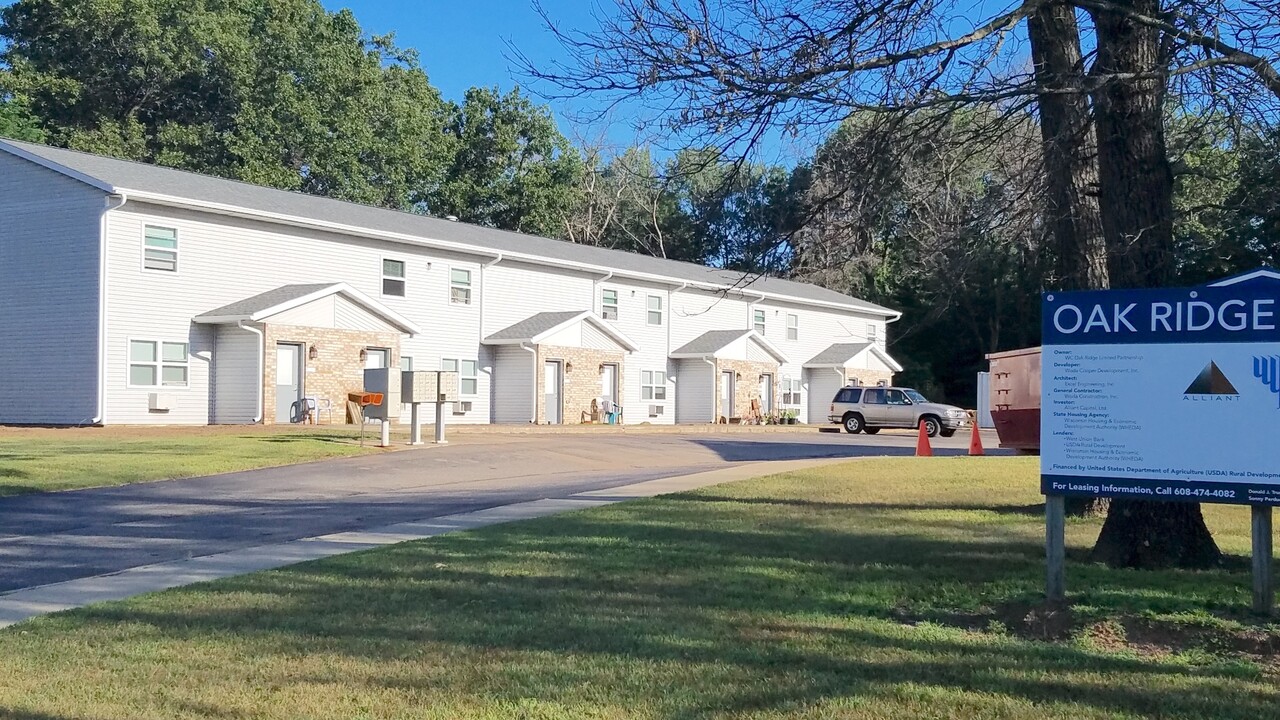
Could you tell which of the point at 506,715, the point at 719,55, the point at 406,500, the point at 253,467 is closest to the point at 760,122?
the point at 719,55

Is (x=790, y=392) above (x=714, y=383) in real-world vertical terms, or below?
below

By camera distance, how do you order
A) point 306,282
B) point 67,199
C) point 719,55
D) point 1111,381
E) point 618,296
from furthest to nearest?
1. point 618,296
2. point 306,282
3. point 67,199
4. point 719,55
5. point 1111,381

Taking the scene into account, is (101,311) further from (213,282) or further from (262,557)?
(262,557)

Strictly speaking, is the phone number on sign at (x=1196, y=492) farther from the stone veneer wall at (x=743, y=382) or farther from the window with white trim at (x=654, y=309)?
the stone veneer wall at (x=743, y=382)

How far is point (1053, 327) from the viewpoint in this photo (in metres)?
8.07

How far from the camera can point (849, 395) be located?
39594 mm

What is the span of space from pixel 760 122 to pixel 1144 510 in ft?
14.5

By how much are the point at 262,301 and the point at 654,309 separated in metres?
17.0

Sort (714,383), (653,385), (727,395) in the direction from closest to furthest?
1. (653,385)
2. (714,383)
3. (727,395)

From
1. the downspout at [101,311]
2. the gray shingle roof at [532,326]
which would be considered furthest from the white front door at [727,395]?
the downspout at [101,311]

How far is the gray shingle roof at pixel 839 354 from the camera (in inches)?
1944

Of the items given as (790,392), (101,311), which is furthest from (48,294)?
(790,392)

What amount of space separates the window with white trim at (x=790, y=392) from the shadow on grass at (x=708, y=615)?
36806 millimetres

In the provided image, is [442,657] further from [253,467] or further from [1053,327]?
[253,467]
